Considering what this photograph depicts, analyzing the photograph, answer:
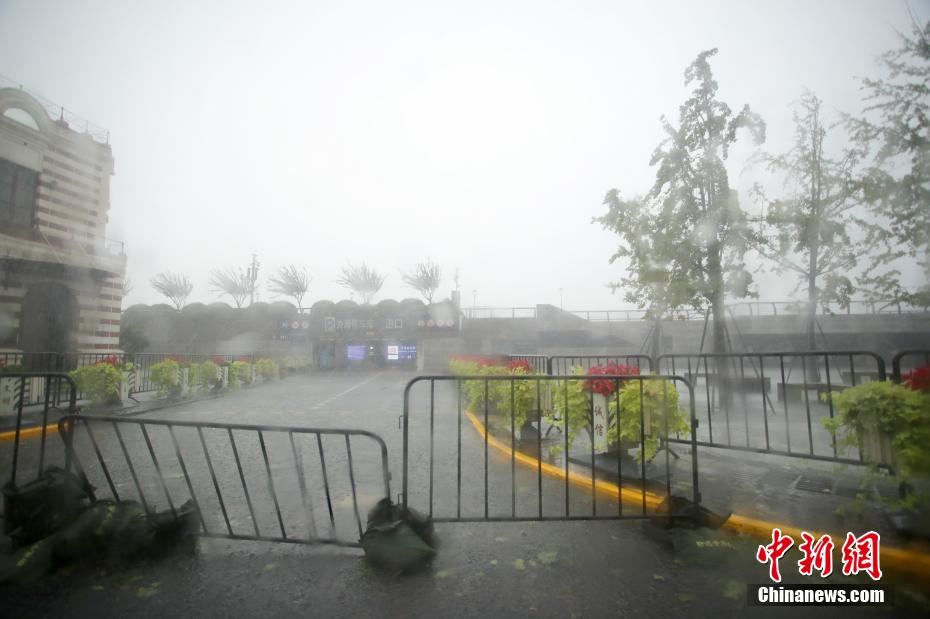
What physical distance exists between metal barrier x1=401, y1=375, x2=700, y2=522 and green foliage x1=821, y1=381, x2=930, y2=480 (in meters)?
1.17

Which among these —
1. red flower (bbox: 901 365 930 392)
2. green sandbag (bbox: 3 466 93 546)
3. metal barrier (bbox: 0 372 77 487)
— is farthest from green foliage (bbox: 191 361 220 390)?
red flower (bbox: 901 365 930 392)

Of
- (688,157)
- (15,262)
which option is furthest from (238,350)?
(688,157)

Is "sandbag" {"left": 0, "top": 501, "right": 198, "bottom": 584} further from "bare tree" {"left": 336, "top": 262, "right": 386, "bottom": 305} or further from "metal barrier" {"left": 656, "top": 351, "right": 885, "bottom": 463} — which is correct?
"bare tree" {"left": 336, "top": 262, "right": 386, "bottom": 305}

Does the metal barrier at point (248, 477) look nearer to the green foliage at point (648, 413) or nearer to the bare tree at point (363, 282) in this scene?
the green foliage at point (648, 413)

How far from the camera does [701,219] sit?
9.55 m

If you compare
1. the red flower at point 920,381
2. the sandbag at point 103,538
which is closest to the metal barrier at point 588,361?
the red flower at point 920,381

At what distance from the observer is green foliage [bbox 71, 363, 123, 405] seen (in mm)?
9727

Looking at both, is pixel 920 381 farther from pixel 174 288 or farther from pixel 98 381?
pixel 174 288

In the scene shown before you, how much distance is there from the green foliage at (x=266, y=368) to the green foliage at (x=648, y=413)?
20.1m

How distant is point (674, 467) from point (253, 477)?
5189mm

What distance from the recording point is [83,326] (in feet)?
48.4

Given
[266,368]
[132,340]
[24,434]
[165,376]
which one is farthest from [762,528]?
[132,340]

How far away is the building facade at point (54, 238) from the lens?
42.1 feet

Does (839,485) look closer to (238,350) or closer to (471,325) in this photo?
(471,325)
